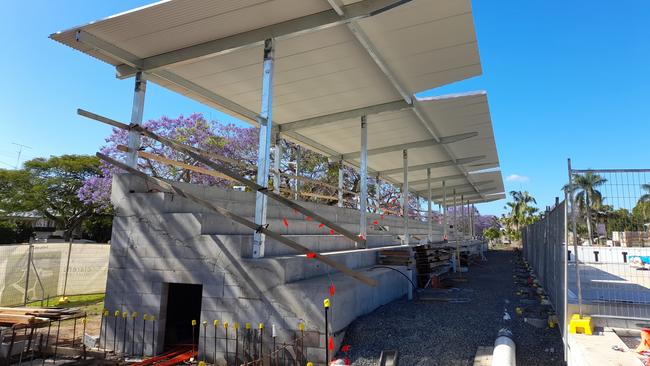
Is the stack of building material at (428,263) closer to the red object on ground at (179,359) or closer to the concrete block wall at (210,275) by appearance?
the concrete block wall at (210,275)

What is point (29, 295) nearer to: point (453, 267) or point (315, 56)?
point (315, 56)

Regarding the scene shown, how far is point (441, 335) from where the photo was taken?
5.62 m

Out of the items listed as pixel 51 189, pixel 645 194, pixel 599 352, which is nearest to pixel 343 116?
pixel 645 194

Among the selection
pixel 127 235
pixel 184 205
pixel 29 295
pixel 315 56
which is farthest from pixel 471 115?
pixel 29 295

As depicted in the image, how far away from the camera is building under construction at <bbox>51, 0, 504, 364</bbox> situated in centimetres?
563

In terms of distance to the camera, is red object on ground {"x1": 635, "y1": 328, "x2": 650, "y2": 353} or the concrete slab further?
red object on ground {"x1": 635, "y1": 328, "x2": 650, "y2": 353}

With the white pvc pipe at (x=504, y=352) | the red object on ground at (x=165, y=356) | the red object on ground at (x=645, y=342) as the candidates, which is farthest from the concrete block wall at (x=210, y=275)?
the red object on ground at (x=645, y=342)

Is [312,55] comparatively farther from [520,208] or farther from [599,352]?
[520,208]

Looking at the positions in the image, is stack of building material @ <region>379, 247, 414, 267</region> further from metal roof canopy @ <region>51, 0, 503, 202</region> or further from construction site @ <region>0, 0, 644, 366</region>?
metal roof canopy @ <region>51, 0, 503, 202</region>

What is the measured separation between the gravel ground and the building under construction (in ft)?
1.16

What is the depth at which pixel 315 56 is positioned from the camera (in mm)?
7633

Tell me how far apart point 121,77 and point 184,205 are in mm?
2975

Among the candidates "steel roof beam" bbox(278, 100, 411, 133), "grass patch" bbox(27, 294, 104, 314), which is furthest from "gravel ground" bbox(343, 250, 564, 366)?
"grass patch" bbox(27, 294, 104, 314)

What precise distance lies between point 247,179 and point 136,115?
298 centimetres
